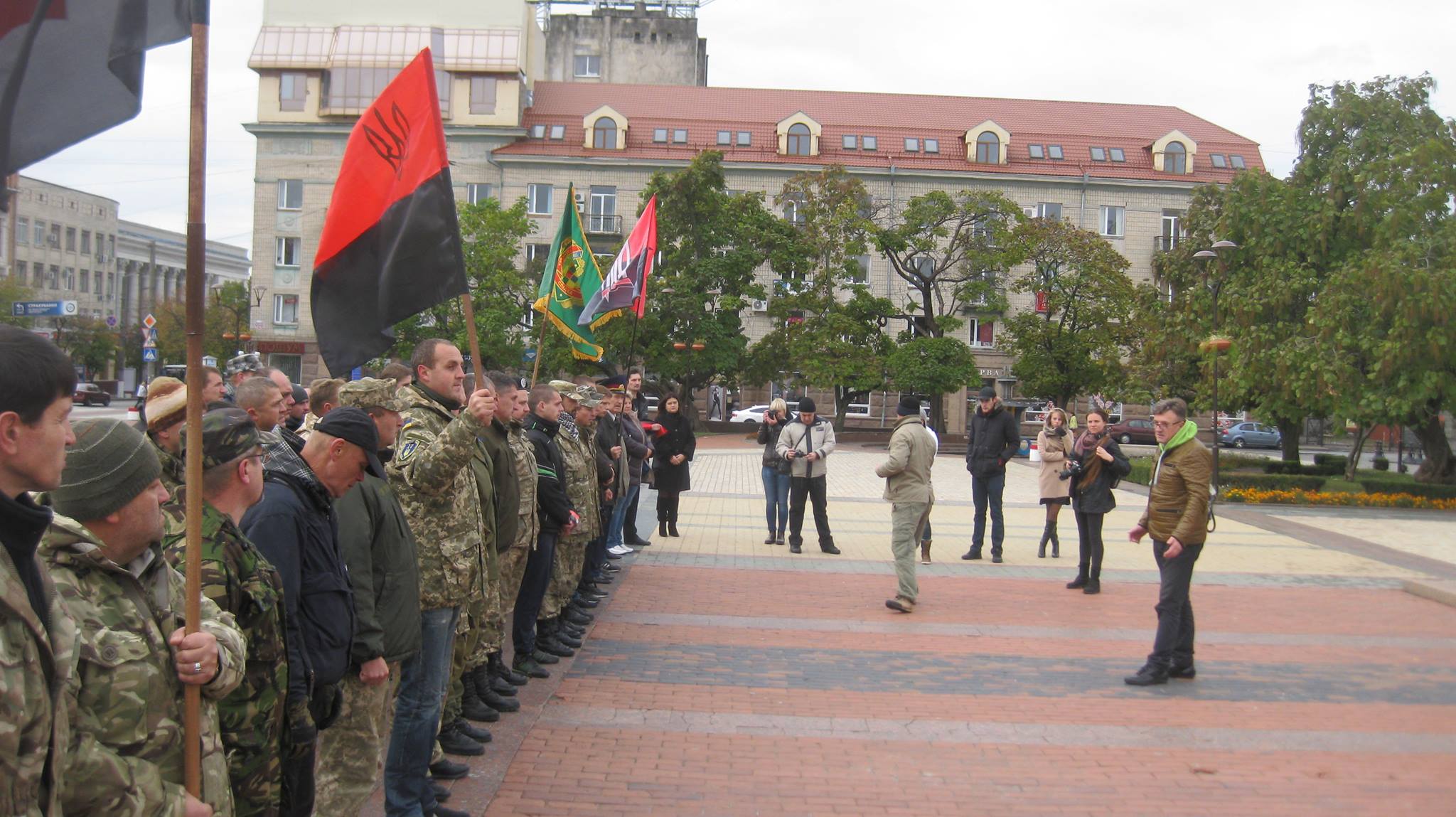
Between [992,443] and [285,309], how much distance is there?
48.8 metres

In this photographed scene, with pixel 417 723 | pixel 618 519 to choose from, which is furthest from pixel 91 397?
pixel 417 723

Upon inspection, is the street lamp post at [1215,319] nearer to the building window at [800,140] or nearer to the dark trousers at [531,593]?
the dark trousers at [531,593]

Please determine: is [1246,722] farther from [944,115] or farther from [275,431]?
[944,115]

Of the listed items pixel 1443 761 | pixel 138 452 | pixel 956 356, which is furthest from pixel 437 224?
pixel 956 356

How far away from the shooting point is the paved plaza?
5.69m

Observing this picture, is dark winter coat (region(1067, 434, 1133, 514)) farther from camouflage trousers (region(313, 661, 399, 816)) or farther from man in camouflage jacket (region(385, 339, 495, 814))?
camouflage trousers (region(313, 661, 399, 816))

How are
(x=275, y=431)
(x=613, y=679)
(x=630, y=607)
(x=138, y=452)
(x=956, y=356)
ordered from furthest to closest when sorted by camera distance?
(x=956, y=356) < (x=630, y=607) < (x=613, y=679) < (x=275, y=431) < (x=138, y=452)

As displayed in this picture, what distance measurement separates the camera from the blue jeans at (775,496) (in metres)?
14.4

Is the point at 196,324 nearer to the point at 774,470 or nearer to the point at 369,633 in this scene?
the point at 369,633

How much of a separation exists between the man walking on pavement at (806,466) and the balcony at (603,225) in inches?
1627

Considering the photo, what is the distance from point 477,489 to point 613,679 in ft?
8.41

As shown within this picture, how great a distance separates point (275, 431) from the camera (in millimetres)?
4340

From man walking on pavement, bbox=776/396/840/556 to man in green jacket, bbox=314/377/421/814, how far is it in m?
9.49

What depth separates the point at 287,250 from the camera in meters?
55.7
